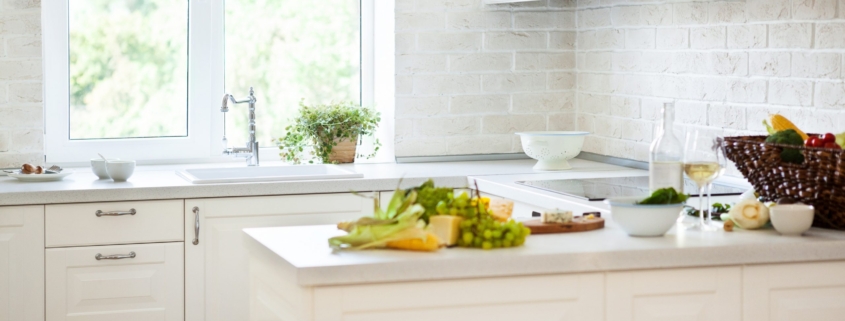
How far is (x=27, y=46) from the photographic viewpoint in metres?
3.77

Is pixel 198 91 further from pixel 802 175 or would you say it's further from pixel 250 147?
pixel 802 175

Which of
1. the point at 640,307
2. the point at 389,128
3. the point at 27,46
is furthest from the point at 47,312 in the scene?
the point at 640,307

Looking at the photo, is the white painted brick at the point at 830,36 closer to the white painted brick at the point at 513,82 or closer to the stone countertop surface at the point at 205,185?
the stone countertop surface at the point at 205,185

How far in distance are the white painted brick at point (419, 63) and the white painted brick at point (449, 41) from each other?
4cm

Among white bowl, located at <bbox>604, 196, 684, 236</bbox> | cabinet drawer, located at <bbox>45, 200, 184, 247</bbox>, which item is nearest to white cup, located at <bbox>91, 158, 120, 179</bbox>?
cabinet drawer, located at <bbox>45, 200, 184, 247</bbox>

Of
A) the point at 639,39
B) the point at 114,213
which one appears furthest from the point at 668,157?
the point at 114,213

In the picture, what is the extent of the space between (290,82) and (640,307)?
246cm

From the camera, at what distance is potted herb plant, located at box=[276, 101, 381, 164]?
4098mm

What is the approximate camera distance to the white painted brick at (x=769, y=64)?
311cm

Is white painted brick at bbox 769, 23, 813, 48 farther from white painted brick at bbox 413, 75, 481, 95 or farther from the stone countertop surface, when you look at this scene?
white painted brick at bbox 413, 75, 481, 95

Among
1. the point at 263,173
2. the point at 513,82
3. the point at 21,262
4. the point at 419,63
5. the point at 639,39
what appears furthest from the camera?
the point at 513,82

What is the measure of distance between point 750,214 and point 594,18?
78.0 inches

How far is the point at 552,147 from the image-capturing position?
3836 millimetres

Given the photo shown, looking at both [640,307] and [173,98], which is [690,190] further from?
[173,98]
